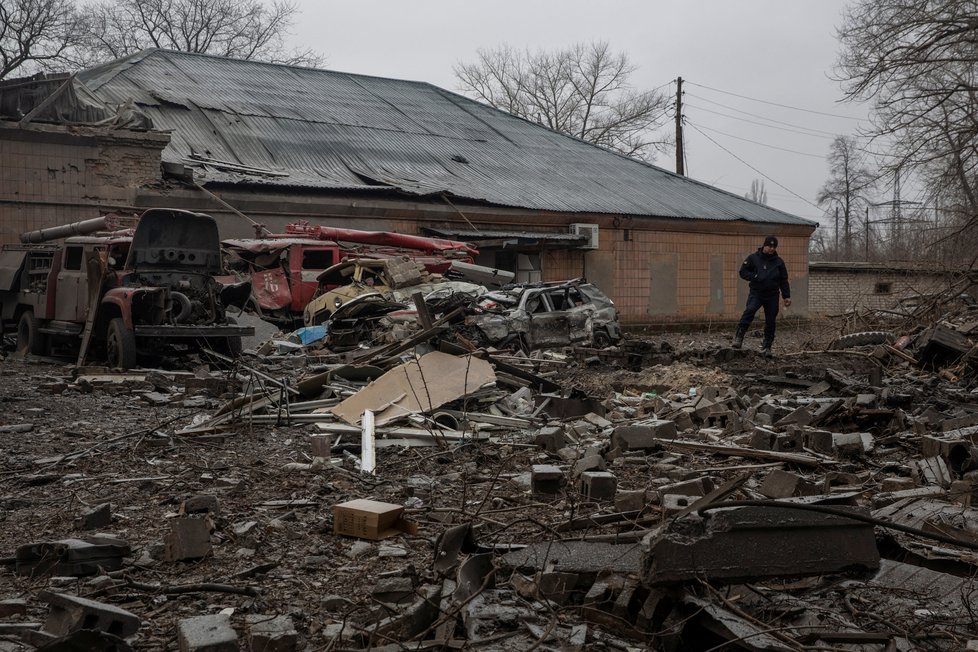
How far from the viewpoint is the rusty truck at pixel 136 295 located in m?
12.7

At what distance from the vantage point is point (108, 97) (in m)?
22.5

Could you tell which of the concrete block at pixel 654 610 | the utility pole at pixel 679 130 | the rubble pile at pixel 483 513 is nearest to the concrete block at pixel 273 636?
the rubble pile at pixel 483 513

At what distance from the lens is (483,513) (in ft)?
17.3

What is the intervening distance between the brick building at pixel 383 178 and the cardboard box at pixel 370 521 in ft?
53.2

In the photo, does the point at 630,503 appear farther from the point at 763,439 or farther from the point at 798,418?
the point at 798,418

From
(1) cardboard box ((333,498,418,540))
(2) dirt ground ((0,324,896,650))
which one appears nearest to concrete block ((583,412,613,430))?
(2) dirt ground ((0,324,896,650))

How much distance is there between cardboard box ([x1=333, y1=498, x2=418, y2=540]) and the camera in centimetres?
492

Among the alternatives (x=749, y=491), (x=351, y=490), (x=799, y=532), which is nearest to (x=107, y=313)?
(x=351, y=490)

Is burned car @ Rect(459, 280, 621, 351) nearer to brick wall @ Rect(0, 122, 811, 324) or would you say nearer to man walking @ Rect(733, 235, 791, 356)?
man walking @ Rect(733, 235, 791, 356)

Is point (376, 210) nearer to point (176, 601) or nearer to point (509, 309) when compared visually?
point (509, 309)

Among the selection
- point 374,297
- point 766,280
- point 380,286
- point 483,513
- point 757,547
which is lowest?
point 483,513

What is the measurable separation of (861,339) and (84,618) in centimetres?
1355

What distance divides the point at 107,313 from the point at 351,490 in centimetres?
847

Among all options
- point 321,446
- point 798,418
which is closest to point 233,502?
point 321,446
